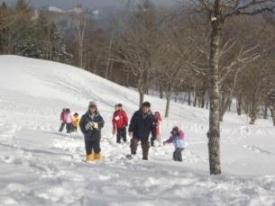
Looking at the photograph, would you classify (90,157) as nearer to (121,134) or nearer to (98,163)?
(98,163)

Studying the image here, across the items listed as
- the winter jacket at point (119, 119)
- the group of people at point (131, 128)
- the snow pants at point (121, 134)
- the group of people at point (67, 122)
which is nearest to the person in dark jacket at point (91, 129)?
the group of people at point (131, 128)

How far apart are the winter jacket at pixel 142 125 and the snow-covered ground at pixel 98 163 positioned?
2.96ft

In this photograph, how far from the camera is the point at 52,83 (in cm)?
5547

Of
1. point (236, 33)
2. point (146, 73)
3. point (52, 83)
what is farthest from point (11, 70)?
point (236, 33)

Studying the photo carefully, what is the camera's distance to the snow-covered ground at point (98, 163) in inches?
369

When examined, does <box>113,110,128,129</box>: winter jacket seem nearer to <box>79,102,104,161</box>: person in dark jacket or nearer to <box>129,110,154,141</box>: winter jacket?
<box>129,110,154,141</box>: winter jacket

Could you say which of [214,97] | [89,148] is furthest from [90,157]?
[214,97]

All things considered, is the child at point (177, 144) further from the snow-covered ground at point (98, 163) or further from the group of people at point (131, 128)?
the group of people at point (131, 128)

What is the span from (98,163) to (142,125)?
3.14 m

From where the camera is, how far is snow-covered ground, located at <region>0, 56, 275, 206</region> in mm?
9375

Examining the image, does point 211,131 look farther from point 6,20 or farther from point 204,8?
point 6,20

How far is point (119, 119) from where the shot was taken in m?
24.7

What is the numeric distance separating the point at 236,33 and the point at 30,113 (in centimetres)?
1589

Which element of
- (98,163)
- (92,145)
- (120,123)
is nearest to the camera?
(98,163)
